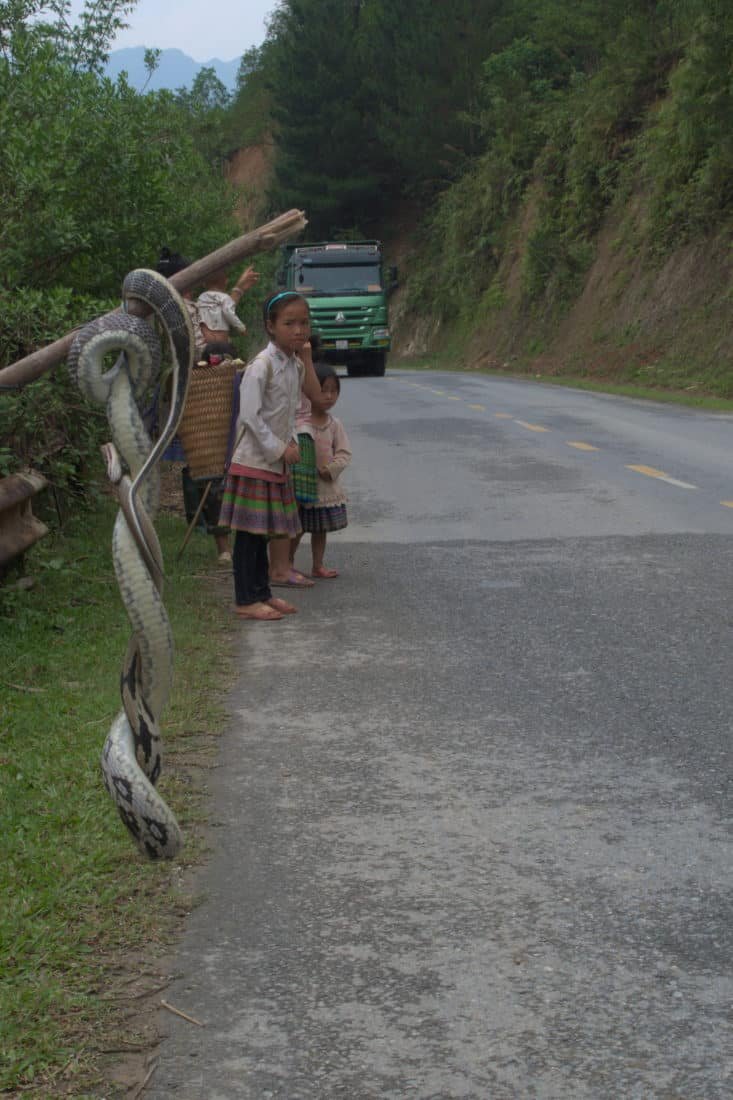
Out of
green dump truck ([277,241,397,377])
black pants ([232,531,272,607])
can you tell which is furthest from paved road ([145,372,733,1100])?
green dump truck ([277,241,397,377])

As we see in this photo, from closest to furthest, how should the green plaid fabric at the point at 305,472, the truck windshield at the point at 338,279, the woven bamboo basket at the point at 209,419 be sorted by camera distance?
the woven bamboo basket at the point at 209,419, the green plaid fabric at the point at 305,472, the truck windshield at the point at 338,279

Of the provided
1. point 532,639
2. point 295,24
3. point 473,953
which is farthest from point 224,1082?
point 295,24

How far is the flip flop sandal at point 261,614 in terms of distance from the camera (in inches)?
312

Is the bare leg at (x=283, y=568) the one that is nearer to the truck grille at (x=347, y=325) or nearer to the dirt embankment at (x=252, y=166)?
the truck grille at (x=347, y=325)

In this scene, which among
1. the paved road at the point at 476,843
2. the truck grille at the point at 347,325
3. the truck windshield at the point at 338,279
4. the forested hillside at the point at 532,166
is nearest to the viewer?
the paved road at the point at 476,843

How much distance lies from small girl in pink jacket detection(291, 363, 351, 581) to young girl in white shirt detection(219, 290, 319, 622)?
830 millimetres

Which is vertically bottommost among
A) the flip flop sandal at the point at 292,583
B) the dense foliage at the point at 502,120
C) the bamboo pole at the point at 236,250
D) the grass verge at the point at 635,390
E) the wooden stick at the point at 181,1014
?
the grass verge at the point at 635,390

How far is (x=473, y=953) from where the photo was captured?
365 centimetres

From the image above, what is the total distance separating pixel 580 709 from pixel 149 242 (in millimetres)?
6475

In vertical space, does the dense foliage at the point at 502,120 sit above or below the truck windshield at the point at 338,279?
above

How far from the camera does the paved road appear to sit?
318 centimetres

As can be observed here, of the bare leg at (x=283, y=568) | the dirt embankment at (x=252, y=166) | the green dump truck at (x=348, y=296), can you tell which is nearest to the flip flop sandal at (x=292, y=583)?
the bare leg at (x=283, y=568)

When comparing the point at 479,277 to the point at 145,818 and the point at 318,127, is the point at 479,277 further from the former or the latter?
the point at 145,818

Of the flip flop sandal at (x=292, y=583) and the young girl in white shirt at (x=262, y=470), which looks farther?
the flip flop sandal at (x=292, y=583)
